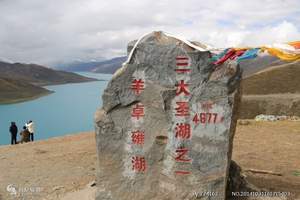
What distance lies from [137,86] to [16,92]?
8214 centimetres

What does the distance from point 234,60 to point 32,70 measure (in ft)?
547

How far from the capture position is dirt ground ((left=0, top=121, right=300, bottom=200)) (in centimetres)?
993

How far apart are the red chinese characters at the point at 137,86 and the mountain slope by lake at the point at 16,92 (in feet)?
226

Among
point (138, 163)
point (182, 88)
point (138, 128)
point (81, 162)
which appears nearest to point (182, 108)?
point (182, 88)

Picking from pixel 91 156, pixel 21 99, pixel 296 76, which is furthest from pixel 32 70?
pixel 91 156

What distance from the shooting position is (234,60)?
7.20 m

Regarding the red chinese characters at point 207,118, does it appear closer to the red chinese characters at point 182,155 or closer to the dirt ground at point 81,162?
the red chinese characters at point 182,155

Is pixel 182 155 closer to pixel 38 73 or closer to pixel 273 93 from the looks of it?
pixel 273 93

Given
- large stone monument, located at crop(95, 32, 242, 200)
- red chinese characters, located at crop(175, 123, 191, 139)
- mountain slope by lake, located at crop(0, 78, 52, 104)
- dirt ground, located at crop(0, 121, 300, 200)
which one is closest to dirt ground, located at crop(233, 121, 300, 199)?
dirt ground, located at crop(0, 121, 300, 200)

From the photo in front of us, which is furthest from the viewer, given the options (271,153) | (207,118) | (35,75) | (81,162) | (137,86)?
(35,75)

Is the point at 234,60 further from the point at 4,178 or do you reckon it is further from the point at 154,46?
the point at 4,178

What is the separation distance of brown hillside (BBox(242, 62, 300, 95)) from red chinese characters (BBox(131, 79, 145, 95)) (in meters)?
25.6

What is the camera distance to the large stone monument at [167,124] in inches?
287

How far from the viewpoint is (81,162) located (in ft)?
41.2
